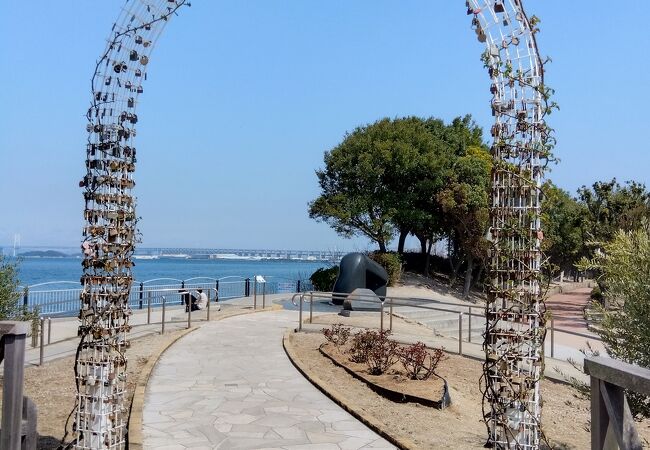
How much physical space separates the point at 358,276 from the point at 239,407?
13575mm

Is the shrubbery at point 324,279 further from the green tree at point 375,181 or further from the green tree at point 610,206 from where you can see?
the green tree at point 610,206

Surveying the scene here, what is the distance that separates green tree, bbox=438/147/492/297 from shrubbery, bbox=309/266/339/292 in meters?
6.15

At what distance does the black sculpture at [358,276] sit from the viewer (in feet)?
67.6

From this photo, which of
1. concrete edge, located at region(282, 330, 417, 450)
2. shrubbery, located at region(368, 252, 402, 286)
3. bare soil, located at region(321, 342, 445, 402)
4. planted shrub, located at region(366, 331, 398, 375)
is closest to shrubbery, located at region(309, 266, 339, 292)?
shrubbery, located at region(368, 252, 402, 286)

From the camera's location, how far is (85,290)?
519 centimetres

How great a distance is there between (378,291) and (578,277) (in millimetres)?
56363

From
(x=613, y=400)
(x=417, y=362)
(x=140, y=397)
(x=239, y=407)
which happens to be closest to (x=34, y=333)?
(x=140, y=397)

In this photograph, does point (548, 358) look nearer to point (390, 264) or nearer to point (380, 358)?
point (380, 358)

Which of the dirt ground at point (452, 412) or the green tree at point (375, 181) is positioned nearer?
the dirt ground at point (452, 412)

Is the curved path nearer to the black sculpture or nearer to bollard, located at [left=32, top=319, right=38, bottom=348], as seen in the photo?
bollard, located at [left=32, top=319, right=38, bottom=348]

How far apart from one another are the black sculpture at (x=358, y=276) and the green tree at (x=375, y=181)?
602 cm

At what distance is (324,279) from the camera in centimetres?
2664

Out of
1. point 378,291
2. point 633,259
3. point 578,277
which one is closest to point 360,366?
point 633,259

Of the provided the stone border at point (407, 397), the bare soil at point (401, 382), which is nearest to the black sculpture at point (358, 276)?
the bare soil at point (401, 382)
